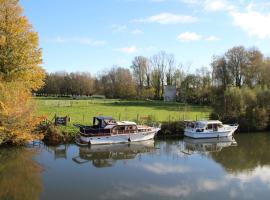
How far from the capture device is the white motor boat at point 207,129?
1432 inches

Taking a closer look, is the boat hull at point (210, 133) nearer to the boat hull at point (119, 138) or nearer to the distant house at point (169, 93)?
the boat hull at point (119, 138)

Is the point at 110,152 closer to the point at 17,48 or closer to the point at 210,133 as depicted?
the point at 17,48

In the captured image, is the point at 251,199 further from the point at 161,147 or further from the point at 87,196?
the point at 161,147

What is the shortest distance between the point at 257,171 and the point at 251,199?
21.4ft

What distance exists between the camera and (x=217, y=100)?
142ft

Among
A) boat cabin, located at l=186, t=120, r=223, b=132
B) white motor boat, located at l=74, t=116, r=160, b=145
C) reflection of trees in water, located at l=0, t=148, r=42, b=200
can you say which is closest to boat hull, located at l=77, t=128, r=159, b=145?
white motor boat, located at l=74, t=116, r=160, b=145

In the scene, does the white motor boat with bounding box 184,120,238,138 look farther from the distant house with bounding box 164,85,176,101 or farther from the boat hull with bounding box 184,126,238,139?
the distant house with bounding box 164,85,176,101

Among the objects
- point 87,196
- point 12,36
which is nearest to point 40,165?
point 87,196

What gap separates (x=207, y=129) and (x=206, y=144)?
2.81 m

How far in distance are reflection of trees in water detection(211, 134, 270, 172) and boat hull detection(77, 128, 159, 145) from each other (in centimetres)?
700

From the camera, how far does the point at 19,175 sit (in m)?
21.5

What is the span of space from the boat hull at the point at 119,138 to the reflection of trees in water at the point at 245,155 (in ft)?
23.0

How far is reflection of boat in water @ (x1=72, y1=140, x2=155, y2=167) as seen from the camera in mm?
26188

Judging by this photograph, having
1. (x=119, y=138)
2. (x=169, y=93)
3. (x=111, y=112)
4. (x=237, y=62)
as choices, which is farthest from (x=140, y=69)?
(x=119, y=138)
